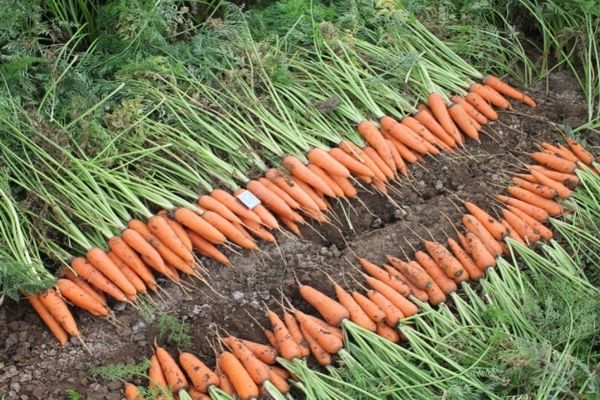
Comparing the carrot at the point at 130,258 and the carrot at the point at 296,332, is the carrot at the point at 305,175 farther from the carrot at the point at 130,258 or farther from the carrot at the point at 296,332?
the carrot at the point at 130,258

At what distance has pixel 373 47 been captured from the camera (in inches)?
173

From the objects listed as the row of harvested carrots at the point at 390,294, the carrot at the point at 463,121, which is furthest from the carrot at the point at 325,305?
the carrot at the point at 463,121

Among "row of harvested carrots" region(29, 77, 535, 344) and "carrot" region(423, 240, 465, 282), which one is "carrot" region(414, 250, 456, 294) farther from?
"row of harvested carrots" region(29, 77, 535, 344)

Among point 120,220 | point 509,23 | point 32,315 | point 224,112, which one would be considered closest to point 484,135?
point 509,23

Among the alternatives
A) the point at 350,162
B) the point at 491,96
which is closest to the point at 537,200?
the point at 491,96

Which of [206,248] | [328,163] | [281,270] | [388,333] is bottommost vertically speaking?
[388,333]

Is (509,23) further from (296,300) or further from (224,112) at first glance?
(296,300)

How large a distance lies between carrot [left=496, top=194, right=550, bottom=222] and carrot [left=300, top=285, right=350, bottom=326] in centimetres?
107

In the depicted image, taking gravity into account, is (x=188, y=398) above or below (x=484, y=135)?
below

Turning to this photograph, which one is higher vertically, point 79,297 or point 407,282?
point 79,297

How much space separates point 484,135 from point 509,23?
965 mm

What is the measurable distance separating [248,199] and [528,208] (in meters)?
1.32

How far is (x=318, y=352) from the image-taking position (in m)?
3.22

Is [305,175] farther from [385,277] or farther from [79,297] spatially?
[79,297]
